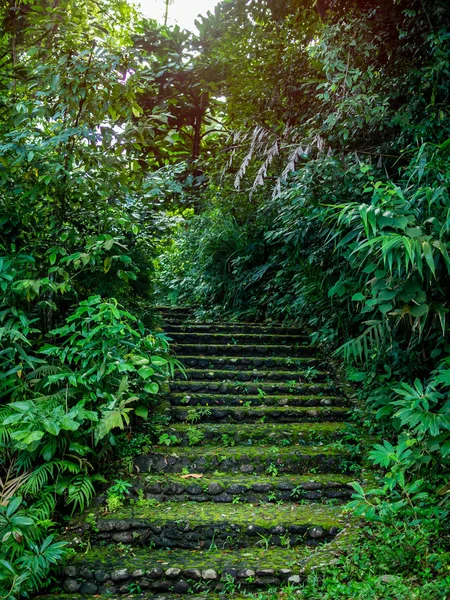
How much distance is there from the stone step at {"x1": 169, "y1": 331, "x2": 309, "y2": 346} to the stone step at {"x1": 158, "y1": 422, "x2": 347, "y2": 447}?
6.08 ft

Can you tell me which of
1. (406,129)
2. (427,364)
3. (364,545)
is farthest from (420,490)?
(406,129)

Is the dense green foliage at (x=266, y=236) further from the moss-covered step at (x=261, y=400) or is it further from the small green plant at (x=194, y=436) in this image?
the small green plant at (x=194, y=436)

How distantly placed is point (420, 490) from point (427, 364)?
1027mm

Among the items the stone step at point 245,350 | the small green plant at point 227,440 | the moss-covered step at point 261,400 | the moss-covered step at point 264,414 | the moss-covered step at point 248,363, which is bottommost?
the small green plant at point 227,440

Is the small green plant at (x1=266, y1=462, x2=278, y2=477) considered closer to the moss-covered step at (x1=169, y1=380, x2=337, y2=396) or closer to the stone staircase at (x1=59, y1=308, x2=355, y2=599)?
the stone staircase at (x1=59, y1=308, x2=355, y2=599)

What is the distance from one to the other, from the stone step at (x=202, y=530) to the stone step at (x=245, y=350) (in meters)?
2.59

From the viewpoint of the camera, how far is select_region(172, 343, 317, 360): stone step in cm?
577

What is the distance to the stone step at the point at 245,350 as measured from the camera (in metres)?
5.77

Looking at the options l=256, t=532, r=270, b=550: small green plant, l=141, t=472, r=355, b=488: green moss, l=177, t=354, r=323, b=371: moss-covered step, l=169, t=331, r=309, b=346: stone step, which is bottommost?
l=256, t=532, r=270, b=550: small green plant

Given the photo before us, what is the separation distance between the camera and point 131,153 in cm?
416

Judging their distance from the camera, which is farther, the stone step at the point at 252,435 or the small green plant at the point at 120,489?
the stone step at the point at 252,435

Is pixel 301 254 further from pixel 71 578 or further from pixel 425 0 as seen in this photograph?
pixel 71 578

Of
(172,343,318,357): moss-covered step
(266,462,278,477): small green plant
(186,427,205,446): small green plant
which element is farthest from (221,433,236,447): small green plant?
(172,343,318,357): moss-covered step

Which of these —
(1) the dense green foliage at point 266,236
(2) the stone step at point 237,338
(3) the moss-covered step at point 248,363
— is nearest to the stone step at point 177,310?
(1) the dense green foliage at point 266,236
